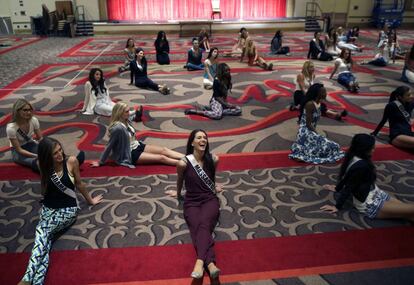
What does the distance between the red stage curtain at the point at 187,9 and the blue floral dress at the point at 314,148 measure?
15.5 metres

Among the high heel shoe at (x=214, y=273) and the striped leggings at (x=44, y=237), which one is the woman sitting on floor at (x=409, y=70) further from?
the striped leggings at (x=44, y=237)

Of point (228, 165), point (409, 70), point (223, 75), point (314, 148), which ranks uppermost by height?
point (223, 75)

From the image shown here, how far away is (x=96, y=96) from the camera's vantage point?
5.80 m

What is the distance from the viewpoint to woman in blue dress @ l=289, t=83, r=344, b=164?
4215 mm

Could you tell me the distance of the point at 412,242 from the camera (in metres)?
2.88

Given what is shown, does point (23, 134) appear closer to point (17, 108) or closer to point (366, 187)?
point (17, 108)

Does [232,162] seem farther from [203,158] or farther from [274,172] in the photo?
[203,158]

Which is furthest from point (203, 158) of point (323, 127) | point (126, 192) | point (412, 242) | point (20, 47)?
point (20, 47)

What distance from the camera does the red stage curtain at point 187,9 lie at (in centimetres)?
1784

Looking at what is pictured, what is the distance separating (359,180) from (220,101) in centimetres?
307

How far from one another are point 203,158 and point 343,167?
52.2 inches

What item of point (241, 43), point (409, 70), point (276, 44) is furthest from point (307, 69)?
point (276, 44)

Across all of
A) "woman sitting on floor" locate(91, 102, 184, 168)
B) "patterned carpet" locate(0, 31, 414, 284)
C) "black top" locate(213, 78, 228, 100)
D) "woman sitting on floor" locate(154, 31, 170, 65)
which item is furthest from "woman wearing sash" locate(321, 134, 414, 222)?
"woman sitting on floor" locate(154, 31, 170, 65)

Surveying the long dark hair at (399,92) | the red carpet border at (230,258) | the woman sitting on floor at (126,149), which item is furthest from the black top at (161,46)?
the red carpet border at (230,258)
